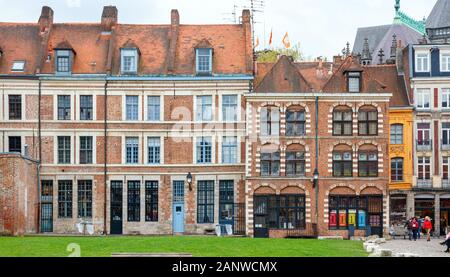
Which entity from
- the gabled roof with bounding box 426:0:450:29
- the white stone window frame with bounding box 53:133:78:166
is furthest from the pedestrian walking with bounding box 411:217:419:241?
the gabled roof with bounding box 426:0:450:29

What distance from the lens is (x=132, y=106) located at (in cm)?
2509

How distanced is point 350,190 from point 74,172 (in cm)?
843

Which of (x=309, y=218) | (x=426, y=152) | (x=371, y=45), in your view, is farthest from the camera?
(x=426, y=152)

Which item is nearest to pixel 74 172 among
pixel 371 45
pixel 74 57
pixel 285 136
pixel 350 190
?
pixel 74 57

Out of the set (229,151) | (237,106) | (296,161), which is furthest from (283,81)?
(229,151)

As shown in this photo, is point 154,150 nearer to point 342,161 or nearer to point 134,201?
point 134,201

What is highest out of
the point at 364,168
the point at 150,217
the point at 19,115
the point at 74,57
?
the point at 74,57

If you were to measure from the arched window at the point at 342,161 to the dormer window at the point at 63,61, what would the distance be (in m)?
8.33

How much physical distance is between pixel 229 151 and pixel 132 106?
3.34 meters

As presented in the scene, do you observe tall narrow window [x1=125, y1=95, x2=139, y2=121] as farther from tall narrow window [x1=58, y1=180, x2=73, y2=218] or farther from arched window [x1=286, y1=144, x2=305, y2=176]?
arched window [x1=286, y1=144, x2=305, y2=176]

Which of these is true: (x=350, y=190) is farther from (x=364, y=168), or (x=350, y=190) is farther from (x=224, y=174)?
(x=224, y=174)

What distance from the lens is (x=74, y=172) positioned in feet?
81.4

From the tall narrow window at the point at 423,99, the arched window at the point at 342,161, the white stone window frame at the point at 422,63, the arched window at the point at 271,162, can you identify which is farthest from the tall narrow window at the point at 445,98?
the arched window at the point at 271,162

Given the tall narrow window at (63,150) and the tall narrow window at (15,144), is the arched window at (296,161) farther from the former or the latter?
the tall narrow window at (15,144)
